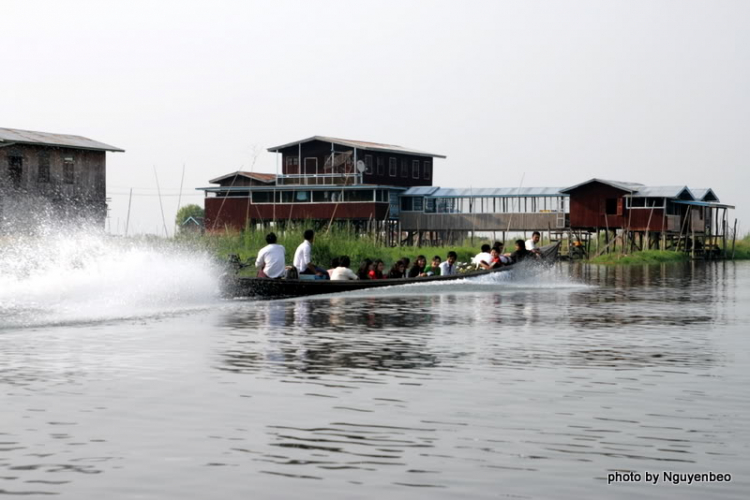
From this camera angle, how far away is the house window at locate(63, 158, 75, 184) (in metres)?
50.2

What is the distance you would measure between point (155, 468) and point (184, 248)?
26.4 m

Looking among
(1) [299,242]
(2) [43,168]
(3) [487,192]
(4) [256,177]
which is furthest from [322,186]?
(1) [299,242]

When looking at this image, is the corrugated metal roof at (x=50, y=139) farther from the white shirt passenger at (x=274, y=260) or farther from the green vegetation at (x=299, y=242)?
the white shirt passenger at (x=274, y=260)

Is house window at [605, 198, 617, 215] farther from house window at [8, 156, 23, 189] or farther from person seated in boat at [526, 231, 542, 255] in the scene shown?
house window at [8, 156, 23, 189]

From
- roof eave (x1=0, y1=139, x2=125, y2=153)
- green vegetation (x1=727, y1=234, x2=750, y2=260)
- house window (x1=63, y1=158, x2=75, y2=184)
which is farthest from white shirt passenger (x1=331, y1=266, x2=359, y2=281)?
green vegetation (x1=727, y1=234, x2=750, y2=260)

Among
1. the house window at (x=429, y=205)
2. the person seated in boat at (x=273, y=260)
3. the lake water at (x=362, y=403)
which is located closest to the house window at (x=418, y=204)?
the house window at (x=429, y=205)

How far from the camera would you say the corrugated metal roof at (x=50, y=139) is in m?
48.1

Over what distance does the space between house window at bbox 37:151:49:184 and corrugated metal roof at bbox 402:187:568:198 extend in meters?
23.5

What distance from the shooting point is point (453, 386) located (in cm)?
1103

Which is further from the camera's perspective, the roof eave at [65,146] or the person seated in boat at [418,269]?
the roof eave at [65,146]

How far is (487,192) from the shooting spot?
62.1 metres

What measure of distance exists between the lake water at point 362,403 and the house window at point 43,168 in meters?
29.5

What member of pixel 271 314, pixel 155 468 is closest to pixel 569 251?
pixel 271 314

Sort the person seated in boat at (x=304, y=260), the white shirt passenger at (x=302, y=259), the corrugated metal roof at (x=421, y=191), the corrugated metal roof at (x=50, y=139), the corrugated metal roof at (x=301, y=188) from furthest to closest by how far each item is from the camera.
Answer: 1. the corrugated metal roof at (x=421, y=191)
2. the corrugated metal roof at (x=301, y=188)
3. the corrugated metal roof at (x=50, y=139)
4. the white shirt passenger at (x=302, y=259)
5. the person seated in boat at (x=304, y=260)
